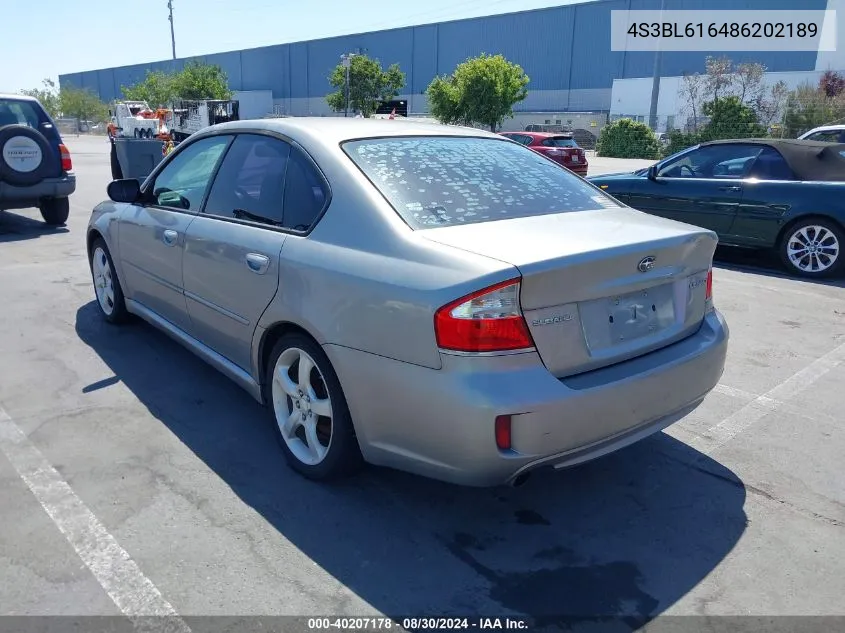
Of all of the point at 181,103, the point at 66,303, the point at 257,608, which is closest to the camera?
the point at 257,608

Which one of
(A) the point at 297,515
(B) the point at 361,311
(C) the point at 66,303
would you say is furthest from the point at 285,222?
(C) the point at 66,303

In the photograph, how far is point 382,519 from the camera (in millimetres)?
2910

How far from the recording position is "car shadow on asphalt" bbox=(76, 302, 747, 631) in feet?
8.05

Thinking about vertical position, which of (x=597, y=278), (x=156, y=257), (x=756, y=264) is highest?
(x=597, y=278)

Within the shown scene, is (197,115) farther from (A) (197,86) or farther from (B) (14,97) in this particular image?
(A) (197,86)

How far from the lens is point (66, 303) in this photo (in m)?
6.09

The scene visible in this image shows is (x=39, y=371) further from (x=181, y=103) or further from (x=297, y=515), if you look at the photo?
(x=181, y=103)

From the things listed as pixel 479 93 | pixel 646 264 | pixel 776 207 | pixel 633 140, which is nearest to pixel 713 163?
pixel 776 207

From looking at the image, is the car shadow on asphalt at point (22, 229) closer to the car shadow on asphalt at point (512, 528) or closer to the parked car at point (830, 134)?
the car shadow on asphalt at point (512, 528)

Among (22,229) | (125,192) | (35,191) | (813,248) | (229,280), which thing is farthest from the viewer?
(22,229)

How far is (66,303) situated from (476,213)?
4609 mm

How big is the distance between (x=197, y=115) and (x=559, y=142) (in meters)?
17.1

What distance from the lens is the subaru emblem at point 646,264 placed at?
9.02ft

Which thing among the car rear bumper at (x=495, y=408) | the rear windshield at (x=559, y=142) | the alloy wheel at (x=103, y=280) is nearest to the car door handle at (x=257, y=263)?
the car rear bumper at (x=495, y=408)
